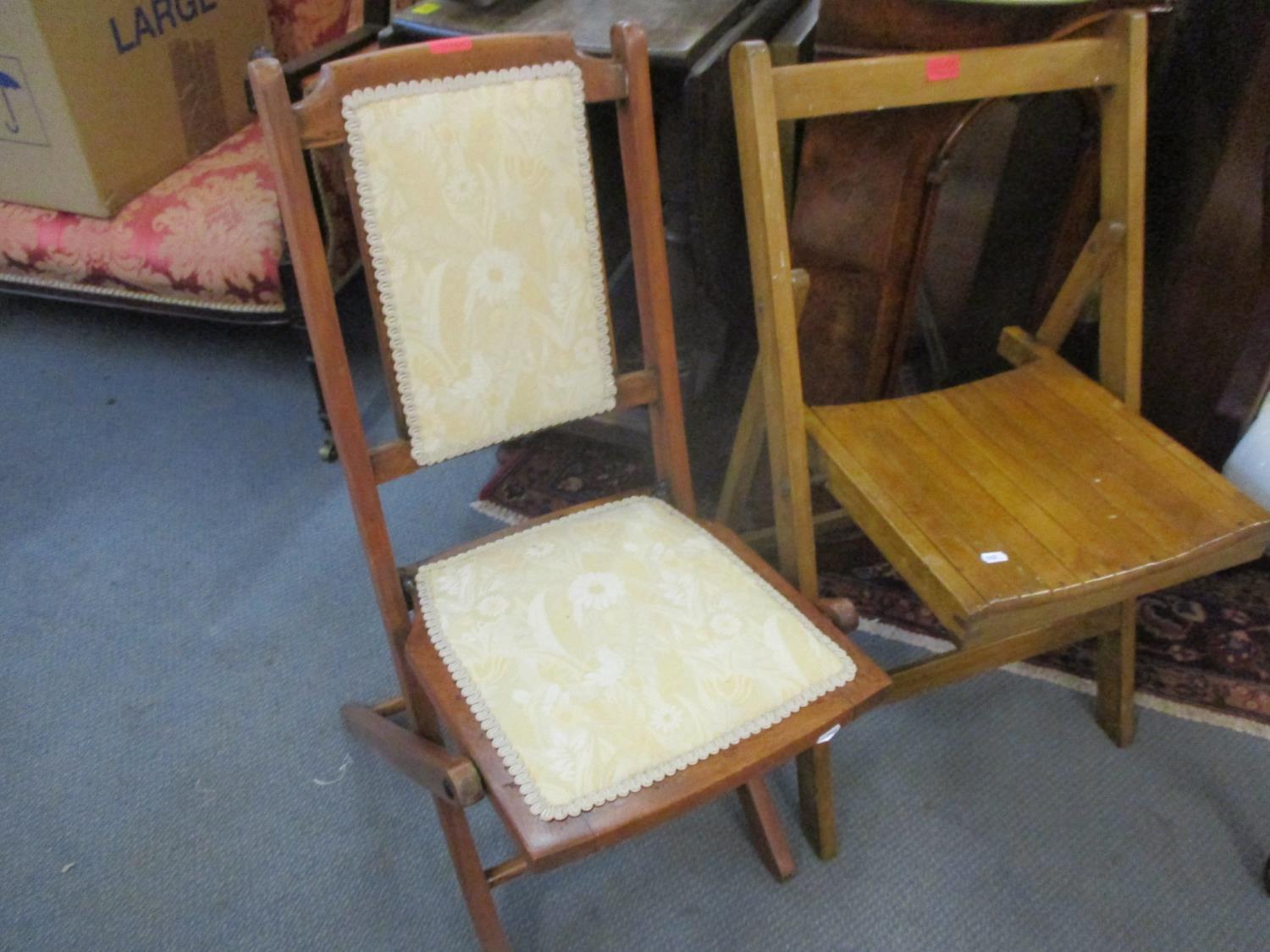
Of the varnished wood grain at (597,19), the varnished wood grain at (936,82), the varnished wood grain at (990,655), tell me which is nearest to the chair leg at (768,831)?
the varnished wood grain at (990,655)

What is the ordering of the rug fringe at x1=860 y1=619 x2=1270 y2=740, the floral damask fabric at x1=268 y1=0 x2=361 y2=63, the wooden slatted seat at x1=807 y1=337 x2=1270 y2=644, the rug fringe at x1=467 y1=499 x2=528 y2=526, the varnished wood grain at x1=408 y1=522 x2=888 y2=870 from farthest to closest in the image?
the floral damask fabric at x1=268 y1=0 x2=361 y2=63
the rug fringe at x1=467 y1=499 x2=528 y2=526
the rug fringe at x1=860 y1=619 x2=1270 y2=740
the wooden slatted seat at x1=807 y1=337 x2=1270 y2=644
the varnished wood grain at x1=408 y1=522 x2=888 y2=870

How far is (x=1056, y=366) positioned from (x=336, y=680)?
1083 mm

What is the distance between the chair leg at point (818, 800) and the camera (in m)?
1.09

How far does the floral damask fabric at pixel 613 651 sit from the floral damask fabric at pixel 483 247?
146 mm

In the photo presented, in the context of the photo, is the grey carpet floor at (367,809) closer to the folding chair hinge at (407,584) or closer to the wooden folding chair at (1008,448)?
the wooden folding chair at (1008,448)

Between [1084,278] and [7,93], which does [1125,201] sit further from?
[7,93]

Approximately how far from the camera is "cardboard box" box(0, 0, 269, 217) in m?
1.65

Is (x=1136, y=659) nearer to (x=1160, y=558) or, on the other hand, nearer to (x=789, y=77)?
(x=1160, y=558)

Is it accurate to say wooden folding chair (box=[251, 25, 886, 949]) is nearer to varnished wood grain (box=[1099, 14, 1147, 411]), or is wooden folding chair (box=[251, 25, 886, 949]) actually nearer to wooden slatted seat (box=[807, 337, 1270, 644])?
wooden slatted seat (box=[807, 337, 1270, 644])

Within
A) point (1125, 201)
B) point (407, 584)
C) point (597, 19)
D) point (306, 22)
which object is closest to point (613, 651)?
point (407, 584)

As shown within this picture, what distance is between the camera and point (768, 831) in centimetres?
111

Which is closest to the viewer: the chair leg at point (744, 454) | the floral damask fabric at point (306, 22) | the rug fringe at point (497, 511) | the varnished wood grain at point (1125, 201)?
the varnished wood grain at point (1125, 201)

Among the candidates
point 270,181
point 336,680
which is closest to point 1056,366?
point 336,680

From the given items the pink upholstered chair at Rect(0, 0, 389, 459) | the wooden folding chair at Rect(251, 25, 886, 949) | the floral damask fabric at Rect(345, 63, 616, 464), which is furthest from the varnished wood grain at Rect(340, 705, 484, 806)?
the pink upholstered chair at Rect(0, 0, 389, 459)
